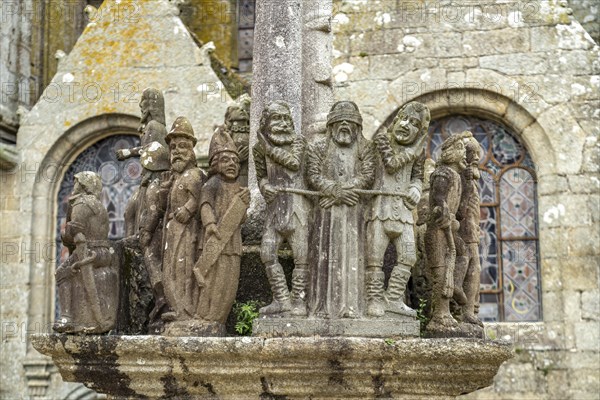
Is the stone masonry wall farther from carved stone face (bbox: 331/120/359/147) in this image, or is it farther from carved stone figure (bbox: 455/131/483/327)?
carved stone face (bbox: 331/120/359/147)

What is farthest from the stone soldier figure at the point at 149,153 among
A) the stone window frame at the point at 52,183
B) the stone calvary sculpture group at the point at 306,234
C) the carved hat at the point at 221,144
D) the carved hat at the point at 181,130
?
the stone window frame at the point at 52,183

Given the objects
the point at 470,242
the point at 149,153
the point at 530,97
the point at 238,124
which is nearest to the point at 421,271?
the point at 470,242

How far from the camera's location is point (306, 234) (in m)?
4.68

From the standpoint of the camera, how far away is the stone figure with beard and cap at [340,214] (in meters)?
4.56

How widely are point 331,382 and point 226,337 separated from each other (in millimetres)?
590

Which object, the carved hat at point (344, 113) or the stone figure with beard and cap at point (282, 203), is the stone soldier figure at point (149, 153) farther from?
the carved hat at point (344, 113)

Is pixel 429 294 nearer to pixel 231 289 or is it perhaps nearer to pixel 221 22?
pixel 231 289

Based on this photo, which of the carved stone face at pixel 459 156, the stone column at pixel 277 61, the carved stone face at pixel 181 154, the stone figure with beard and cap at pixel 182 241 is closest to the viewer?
the stone figure with beard and cap at pixel 182 241

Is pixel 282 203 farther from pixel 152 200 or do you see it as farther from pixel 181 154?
pixel 152 200

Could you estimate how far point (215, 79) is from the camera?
10.5m

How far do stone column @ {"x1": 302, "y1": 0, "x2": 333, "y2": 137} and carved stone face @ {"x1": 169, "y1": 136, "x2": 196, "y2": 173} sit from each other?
97 cm

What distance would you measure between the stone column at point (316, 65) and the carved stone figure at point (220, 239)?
106cm

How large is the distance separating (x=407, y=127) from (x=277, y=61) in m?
1.33

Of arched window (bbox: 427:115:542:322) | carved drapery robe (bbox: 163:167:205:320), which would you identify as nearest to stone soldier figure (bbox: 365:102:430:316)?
carved drapery robe (bbox: 163:167:205:320)
